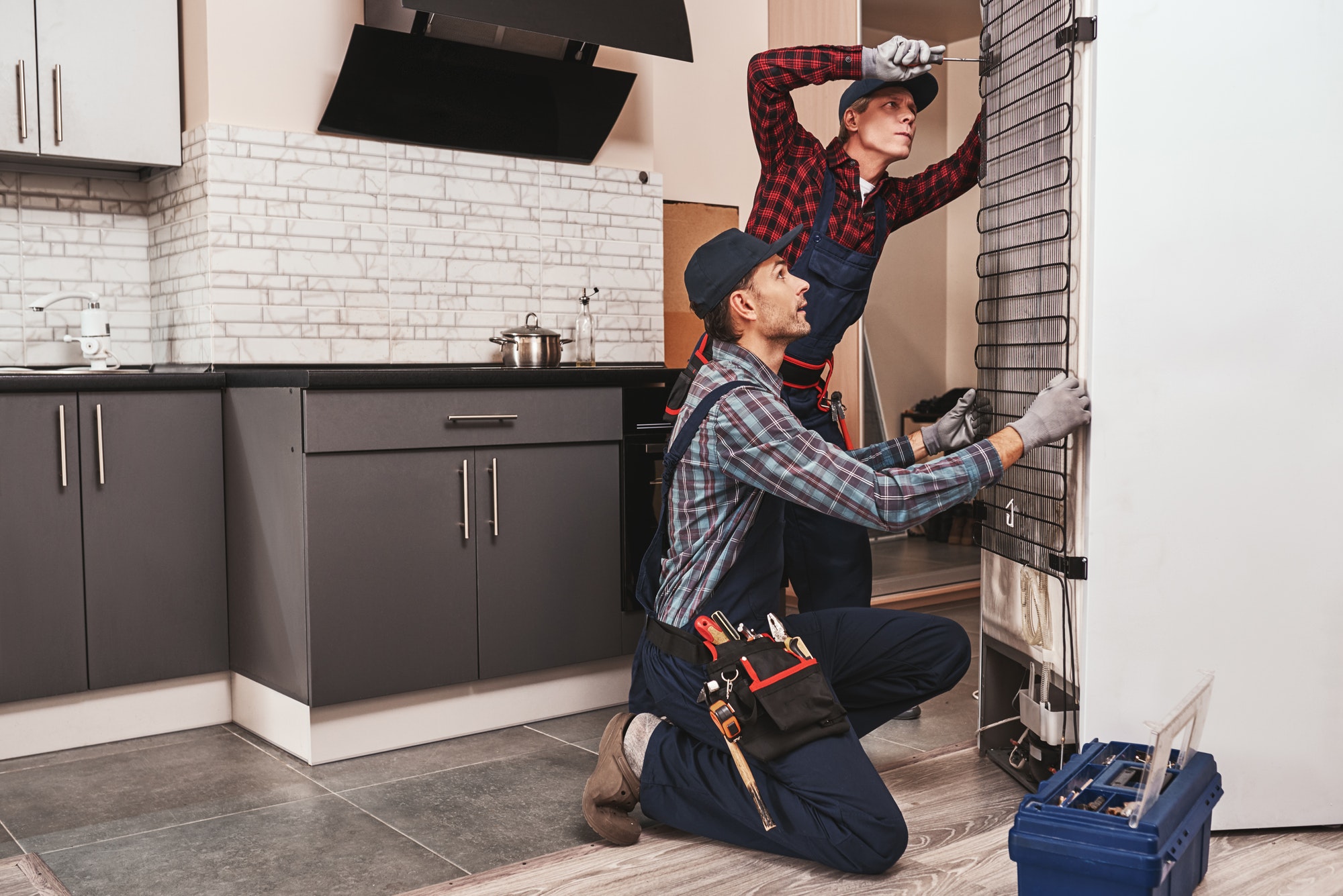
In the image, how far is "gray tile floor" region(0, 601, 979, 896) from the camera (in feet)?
7.11

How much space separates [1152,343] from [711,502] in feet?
2.87

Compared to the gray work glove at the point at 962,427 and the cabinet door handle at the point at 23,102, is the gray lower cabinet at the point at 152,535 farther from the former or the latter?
the gray work glove at the point at 962,427

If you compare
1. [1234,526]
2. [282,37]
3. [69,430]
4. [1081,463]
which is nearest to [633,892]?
[1081,463]

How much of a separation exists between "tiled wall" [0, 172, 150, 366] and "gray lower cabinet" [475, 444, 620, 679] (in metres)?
1.34

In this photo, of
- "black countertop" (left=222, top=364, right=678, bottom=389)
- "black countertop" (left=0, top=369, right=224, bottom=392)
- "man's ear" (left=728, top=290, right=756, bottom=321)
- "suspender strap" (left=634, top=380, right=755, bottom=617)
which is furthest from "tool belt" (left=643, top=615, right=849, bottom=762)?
"black countertop" (left=0, top=369, right=224, bottom=392)

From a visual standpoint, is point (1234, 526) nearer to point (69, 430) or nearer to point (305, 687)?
point (305, 687)

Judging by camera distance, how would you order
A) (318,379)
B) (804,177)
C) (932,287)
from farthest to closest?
(932,287), (804,177), (318,379)

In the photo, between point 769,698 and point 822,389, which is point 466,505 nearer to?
point 822,389

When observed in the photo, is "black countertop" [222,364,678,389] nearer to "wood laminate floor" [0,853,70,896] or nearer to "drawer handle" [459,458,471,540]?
"drawer handle" [459,458,471,540]

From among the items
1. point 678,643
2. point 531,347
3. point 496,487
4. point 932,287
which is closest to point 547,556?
point 496,487

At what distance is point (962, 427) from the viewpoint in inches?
98.8

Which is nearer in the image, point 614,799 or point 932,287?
point 614,799

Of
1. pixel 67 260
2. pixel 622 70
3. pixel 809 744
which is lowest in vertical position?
pixel 809 744

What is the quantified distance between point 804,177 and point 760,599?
1.12 meters
